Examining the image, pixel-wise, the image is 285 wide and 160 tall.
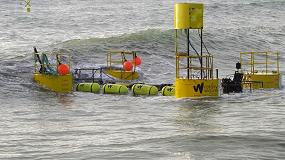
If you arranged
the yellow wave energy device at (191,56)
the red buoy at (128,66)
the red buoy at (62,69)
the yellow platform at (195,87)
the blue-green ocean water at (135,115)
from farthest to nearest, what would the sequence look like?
the red buoy at (128,66), the red buoy at (62,69), the yellow platform at (195,87), the yellow wave energy device at (191,56), the blue-green ocean water at (135,115)

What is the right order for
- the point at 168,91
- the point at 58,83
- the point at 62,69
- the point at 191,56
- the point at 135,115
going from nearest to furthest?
the point at 135,115 → the point at 191,56 → the point at 168,91 → the point at 58,83 → the point at 62,69

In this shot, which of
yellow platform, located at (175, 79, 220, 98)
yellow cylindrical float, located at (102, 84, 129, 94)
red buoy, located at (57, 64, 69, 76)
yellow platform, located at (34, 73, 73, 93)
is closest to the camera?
yellow platform, located at (175, 79, 220, 98)

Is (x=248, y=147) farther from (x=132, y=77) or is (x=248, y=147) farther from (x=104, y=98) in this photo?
(x=132, y=77)

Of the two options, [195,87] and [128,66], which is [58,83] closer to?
[128,66]

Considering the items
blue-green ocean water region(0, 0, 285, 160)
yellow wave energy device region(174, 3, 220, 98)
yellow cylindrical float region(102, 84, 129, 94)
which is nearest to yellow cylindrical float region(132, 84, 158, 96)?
yellow cylindrical float region(102, 84, 129, 94)

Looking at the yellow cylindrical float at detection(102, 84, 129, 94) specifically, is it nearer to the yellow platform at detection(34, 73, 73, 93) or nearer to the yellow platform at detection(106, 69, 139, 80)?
the yellow platform at detection(34, 73, 73, 93)

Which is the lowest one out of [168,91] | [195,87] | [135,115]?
[135,115]

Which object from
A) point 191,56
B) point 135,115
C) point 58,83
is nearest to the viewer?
point 135,115

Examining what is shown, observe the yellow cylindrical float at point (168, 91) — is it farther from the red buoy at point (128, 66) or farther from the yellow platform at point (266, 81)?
the red buoy at point (128, 66)

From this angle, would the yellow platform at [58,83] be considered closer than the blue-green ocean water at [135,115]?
No

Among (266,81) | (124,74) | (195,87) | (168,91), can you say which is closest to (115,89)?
(168,91)

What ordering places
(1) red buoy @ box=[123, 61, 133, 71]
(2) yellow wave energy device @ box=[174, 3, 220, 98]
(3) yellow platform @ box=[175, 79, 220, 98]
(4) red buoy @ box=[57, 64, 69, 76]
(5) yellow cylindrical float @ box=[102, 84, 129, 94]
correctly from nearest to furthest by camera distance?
(2) yellow wave energy device @ box=[174, 3, 220, 98]
(3) yellow platform @ box=[175, 79, 220, 98]
(5) yellow cylindrical float @ box=[102, 84, 129, 94]
(4) red buoy @ box=[57, 64, 69, 76]
(1) red buoy @ box=[123, 61, 133, 71]

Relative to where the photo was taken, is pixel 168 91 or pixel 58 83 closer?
pixel 168 91

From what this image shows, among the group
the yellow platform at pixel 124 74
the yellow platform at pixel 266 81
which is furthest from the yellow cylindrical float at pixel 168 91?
the yellow platform at pixel 124 74
